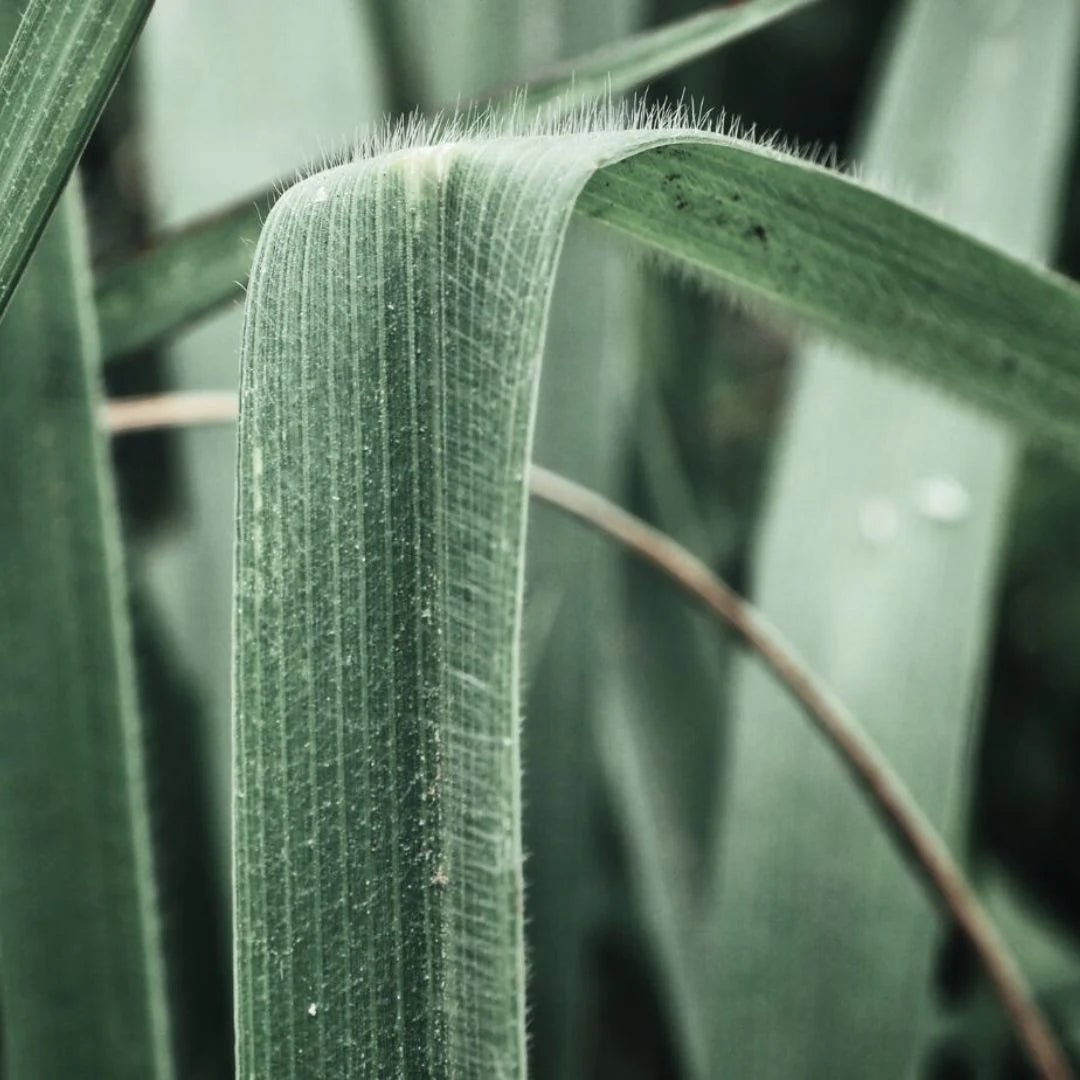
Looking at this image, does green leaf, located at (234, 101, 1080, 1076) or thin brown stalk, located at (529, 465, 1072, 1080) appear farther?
thin brown stalk, located at (529, 465, 1072, 1080)

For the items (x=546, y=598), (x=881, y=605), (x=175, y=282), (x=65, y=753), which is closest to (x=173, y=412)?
(x=175, y=282)

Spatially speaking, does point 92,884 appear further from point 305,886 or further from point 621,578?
point 621,578

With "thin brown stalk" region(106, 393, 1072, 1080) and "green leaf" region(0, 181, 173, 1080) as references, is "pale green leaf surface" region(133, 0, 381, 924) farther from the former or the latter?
"green leaf" region(0, 181, 173, 1080)

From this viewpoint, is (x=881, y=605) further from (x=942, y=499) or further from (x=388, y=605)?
(x=388, y=605)

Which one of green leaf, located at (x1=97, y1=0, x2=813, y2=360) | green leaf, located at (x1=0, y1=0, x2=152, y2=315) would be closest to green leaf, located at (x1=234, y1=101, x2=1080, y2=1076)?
green leaf, located at (x1=0, y1=0, x2=152, y2=315)

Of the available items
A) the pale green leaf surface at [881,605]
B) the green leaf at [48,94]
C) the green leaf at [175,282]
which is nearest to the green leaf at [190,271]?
the green leaf at [175,282]

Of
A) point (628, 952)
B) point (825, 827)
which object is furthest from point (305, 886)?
point (628, 952)

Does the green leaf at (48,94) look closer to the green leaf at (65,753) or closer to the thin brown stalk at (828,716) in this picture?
the green leaf at (65,753)
